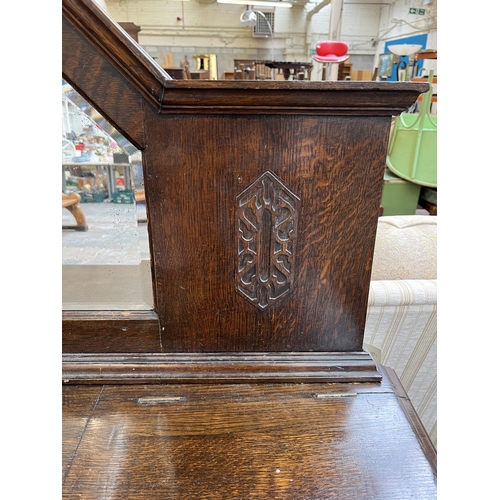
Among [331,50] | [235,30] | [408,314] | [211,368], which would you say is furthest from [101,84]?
[235,30]

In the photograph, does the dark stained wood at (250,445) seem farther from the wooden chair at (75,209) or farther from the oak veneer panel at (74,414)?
the wooden chair at (75,209)

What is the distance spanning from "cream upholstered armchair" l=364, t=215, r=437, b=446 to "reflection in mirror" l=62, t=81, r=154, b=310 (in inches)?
25.1

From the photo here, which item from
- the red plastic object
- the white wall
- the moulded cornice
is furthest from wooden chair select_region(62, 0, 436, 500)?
the white wall

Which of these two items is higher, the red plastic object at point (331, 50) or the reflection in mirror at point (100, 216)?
the red plastic object at point (331, 50)

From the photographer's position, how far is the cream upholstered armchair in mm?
1014

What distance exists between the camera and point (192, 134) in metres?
0.53

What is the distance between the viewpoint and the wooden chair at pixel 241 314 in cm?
48

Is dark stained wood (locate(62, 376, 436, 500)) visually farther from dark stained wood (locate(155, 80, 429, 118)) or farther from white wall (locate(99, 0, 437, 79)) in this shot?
white wall (locate(99, 0, 437, 79))

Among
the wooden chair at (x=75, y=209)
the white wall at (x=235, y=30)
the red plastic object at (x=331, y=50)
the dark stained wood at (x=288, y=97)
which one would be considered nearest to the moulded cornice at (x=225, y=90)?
the dark stained wood at (x=288, y=97)

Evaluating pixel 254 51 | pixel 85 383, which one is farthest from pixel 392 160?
pixel 254 51

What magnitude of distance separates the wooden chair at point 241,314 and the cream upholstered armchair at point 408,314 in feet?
1.36
